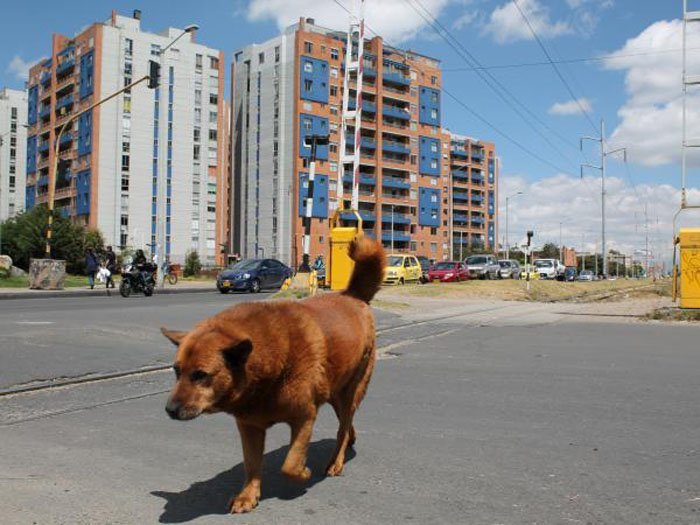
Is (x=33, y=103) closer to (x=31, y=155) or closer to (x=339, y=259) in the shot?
(x=31, y=155)

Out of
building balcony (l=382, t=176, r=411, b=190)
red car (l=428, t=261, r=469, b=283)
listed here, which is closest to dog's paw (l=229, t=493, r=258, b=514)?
red car (l=428, t=261, r=469, b=283)

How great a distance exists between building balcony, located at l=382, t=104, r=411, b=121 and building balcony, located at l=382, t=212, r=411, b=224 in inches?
578

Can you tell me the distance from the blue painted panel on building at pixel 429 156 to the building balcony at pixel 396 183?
4310mm

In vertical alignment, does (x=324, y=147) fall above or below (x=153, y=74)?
above

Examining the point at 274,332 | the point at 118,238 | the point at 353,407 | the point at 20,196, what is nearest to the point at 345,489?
the point at 353,407

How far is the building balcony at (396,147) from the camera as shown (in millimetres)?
102662

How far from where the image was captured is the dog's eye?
10.2 ft

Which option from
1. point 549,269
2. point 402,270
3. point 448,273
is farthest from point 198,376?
point 549,269

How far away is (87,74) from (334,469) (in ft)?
302

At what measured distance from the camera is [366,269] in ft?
15.7

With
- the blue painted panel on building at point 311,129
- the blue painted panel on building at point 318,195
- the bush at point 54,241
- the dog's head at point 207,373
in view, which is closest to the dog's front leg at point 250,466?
the dog's head at point 207,373

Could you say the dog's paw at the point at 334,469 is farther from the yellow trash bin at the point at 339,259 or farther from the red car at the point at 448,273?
the red car at the point at 448,273

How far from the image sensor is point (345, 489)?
4016 millimetres

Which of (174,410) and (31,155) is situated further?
(31,155)
